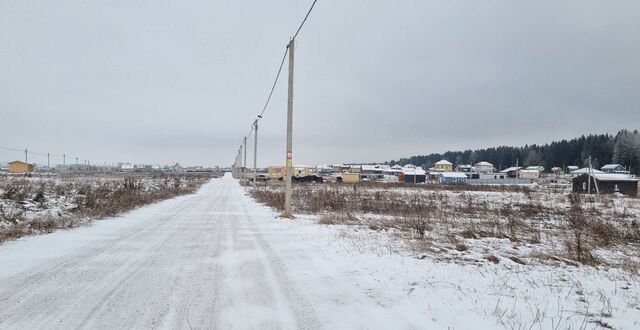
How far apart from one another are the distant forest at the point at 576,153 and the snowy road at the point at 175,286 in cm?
11939

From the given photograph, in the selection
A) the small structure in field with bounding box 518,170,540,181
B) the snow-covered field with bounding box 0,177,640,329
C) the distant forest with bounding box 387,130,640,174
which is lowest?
the small structure in field with bounding box 518,170,540,181

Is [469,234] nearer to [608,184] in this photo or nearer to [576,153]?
[608,184]

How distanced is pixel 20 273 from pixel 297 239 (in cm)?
532

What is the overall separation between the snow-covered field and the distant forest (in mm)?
117503

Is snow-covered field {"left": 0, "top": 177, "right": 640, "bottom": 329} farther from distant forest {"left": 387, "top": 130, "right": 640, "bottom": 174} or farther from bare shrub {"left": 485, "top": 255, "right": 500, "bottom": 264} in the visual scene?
distant forest {"left": 387, "top": 130, "right": 640, "bottom": 174}

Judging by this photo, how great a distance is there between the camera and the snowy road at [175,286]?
3.76 meters

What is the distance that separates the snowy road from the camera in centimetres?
376

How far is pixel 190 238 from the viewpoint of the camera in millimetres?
8789

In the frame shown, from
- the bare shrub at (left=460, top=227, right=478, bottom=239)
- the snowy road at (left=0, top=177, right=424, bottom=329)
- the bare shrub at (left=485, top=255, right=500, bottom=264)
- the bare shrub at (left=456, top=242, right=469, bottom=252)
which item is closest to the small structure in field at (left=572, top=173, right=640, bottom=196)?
the bare shrub at (left=460, top=227, right=478, bottom=239)

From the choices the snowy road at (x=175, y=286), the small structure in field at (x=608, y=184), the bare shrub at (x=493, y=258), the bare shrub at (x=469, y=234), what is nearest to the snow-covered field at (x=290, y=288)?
the snowy road at (x=175, y=286)

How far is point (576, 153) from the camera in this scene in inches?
4975

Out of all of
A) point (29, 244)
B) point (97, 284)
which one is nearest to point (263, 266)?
point (97, 284)

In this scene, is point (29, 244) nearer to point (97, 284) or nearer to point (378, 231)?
point (97, 284)

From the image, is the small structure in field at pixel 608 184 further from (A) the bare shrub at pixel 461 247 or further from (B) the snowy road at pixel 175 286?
(B) the snowy road at pixel 175 286
